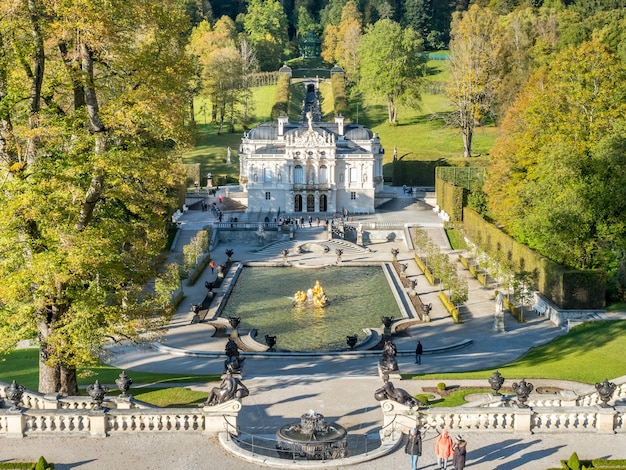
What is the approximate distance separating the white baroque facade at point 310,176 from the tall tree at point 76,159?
54813 mm

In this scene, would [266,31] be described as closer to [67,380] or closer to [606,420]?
[67,380]

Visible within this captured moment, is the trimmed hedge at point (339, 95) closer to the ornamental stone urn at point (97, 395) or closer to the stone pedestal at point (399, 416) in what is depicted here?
the stone pedestal at point (399, 416)

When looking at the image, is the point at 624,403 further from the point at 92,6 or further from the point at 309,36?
the point at 309,36

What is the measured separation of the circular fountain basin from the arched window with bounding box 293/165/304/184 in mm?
59197

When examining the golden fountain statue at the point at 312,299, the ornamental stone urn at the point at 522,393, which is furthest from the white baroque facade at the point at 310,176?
the ornamental stone urn at the point at 522,393

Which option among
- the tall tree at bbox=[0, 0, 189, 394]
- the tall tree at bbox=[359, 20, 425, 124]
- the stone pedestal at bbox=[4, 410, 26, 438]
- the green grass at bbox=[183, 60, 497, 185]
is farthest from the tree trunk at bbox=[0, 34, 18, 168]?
the tall tree at bbox=[359, 20, 425, 124]

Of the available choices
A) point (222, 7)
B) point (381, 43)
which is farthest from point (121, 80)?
point (222, 7)

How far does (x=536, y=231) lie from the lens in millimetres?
52656

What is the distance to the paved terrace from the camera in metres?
24.3

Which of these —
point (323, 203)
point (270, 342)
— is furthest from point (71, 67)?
point (323, 203)

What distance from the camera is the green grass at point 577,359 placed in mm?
34312

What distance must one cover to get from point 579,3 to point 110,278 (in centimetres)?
11683

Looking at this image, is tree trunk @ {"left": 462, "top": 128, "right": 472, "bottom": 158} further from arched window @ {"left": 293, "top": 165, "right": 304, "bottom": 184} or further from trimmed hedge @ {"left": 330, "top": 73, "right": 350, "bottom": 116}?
arched window @ {"left": 293, "top": 165, "right": 304, "bottom": 184}

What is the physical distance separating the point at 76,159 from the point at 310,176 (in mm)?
58715
